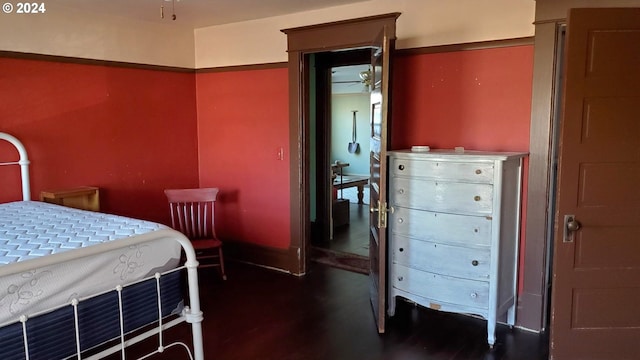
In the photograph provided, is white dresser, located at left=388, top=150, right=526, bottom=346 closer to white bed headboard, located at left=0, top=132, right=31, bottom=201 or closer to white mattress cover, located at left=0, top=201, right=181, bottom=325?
white mattress cover, located at left=0, top=201, right=181, bottom=325

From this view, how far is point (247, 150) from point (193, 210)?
0.78 m

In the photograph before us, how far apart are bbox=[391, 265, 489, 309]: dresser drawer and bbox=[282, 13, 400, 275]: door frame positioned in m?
1.29

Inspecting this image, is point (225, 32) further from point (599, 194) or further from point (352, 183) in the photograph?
point (599, 194)

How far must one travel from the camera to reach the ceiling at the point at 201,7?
3.70 m

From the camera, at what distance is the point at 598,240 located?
2.52 m

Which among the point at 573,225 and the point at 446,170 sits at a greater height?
the point at 446,170

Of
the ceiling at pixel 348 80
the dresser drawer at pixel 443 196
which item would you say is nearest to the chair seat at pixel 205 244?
the dresser drawer at pixel 443 196

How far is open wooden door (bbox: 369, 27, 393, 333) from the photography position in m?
2.90

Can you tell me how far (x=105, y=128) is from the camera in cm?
417

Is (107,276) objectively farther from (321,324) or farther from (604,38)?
(604,38)

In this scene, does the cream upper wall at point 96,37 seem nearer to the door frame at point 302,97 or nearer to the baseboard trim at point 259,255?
the door frame at point 302,97

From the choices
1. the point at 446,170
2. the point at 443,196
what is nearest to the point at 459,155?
the point at 446,170

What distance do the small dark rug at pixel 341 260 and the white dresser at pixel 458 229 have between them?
47.1 inches

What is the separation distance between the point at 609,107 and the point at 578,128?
18 centimetres
